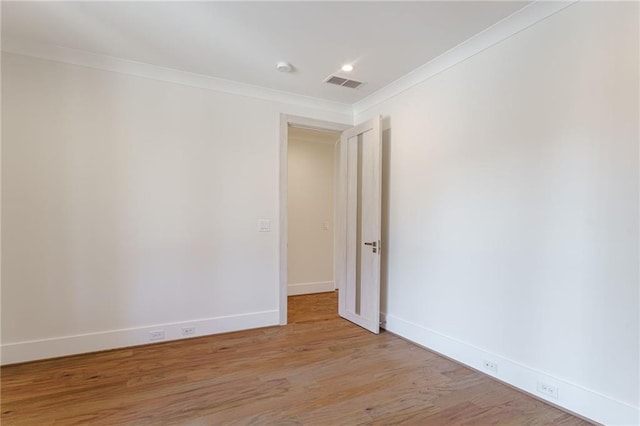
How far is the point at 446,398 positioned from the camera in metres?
2.23

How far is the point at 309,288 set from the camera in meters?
5.61

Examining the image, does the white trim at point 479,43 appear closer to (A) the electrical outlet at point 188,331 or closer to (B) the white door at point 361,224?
(B) the white door at point 361,224

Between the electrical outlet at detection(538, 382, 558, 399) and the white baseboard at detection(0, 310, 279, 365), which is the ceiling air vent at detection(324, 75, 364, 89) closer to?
the white baseboard at detection(0, 310, 279, 365)

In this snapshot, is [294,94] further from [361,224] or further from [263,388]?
[263,388]

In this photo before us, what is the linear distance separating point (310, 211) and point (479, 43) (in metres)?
3.70

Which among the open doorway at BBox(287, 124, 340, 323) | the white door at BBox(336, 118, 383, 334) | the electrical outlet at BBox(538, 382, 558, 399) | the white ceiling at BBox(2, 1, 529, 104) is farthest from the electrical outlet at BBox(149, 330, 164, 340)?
the electrical outlet at BBox(538, 382, 558, 399)

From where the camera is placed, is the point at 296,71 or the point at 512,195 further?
the point at 296,71

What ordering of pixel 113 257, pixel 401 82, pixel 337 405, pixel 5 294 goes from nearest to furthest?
pixel 337 405 → pixel 5 294 → pixel 113 257 → pixel 401 82

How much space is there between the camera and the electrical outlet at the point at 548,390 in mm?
2115

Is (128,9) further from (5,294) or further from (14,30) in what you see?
(5,294)

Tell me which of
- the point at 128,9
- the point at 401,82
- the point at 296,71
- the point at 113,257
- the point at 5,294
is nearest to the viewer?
the point at 128,9

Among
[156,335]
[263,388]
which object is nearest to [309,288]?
[156,335]

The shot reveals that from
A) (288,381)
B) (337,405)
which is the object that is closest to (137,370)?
(288,381)

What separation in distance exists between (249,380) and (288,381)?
312mm
